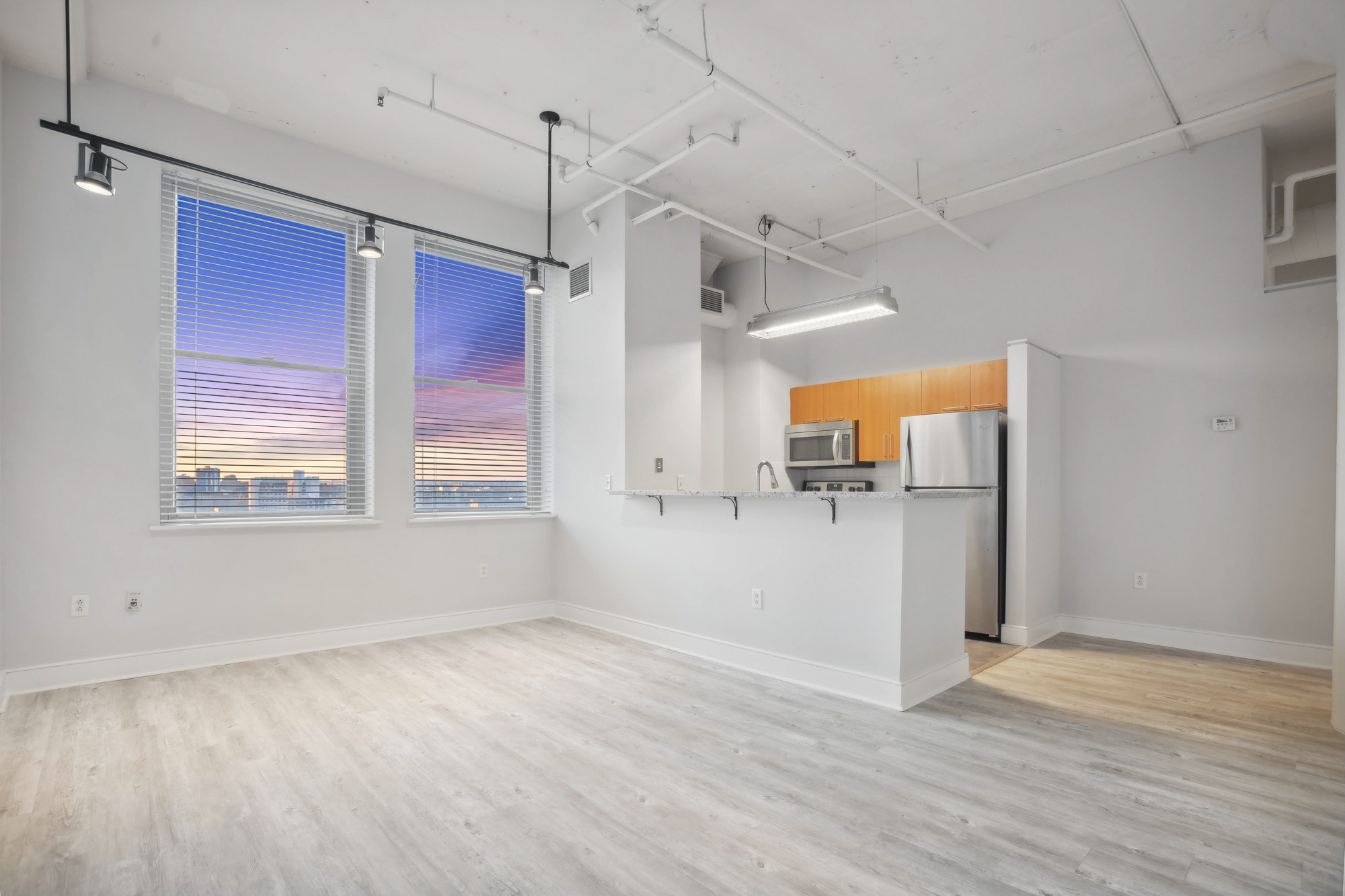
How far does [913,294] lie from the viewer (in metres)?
6.09

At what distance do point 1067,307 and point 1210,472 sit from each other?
60.8 inches

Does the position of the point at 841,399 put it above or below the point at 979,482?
above

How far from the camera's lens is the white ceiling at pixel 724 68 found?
326 cm

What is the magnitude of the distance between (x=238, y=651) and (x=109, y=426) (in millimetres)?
1504

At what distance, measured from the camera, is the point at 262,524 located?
4.20m

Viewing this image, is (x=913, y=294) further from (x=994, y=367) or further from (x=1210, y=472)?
(x=1210, y=472)

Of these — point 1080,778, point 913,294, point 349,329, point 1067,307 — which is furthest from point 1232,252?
point 349,329

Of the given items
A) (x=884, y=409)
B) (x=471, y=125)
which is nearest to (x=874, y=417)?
(x=884, y=409)

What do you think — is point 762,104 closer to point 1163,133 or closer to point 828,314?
point 828,314

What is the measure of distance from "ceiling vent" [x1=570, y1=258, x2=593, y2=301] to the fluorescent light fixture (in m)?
1.33

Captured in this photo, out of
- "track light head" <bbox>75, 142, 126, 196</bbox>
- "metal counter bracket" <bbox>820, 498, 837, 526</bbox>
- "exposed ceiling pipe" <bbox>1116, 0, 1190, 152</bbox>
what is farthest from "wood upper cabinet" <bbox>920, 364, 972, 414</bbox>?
"track light head" <bbox>75, 142, 126, 196</bbox>

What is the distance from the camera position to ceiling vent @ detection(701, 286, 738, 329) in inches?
263

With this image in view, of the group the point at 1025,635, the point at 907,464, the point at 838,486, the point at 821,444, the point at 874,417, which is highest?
the point at 874,417

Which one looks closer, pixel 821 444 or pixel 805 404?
pixel 821 444
